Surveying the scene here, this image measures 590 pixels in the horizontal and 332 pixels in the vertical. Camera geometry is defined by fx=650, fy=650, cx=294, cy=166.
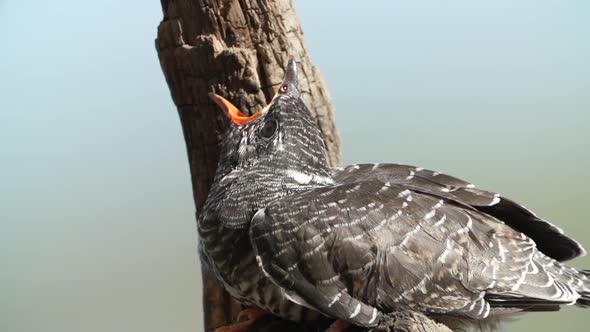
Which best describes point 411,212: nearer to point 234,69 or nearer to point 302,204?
point 302,204

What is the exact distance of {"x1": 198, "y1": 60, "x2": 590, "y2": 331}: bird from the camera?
5.42 ft

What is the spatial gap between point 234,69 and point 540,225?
42.6 inches

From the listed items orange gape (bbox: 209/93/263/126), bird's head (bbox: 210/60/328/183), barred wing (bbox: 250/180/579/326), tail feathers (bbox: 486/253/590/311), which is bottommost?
tail feathers (bbox: 486/253/590/311)

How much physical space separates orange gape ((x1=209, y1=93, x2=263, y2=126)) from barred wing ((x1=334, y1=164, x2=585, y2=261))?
48 centimetres

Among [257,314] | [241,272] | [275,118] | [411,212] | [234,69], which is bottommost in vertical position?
[257,314]

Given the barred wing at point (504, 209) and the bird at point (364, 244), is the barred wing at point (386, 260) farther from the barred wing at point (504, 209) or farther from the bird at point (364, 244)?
the barred wing at point (504, 209)

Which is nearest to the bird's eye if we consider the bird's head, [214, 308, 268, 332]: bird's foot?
the bird's head

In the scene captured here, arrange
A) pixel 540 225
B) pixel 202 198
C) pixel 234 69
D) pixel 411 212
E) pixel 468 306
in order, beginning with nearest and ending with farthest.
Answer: pixel 468 306 → pixel 411 212 → pixel 540 225 → pixel 234 69 → pixel 202 198

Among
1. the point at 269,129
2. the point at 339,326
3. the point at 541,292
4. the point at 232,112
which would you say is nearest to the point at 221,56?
the point at 232,112

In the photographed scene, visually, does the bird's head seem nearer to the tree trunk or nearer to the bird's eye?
the bird's eye

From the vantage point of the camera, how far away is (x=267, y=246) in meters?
1.69

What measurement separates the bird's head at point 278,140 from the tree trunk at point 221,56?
0.66ft

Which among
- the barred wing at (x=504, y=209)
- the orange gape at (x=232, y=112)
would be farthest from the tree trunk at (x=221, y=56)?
the barred wing at (x=504, y=209)

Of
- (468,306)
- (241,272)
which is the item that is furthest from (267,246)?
(468,306)
